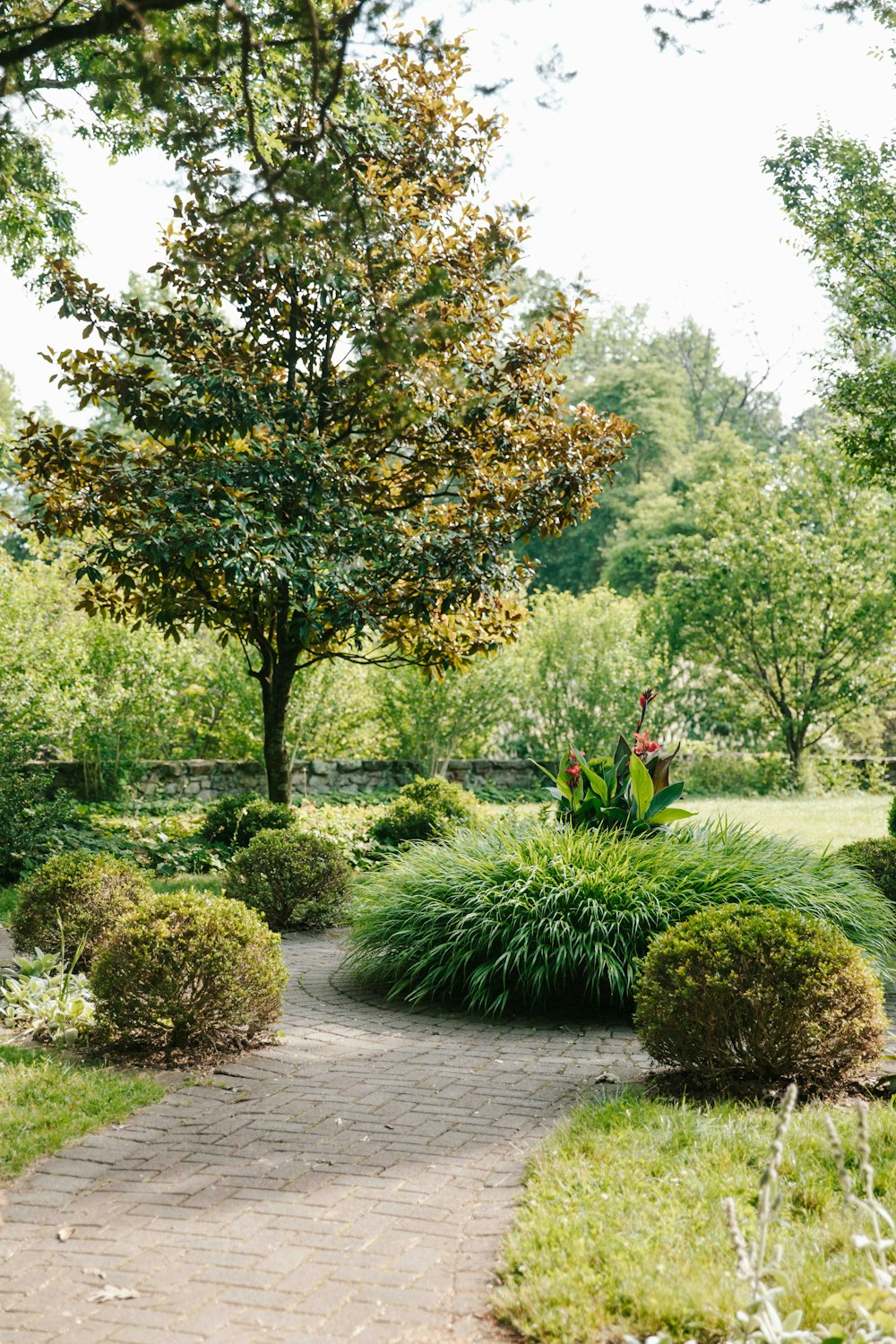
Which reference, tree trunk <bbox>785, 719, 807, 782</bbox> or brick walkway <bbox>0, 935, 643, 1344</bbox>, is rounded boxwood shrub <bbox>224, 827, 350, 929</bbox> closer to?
brick walkway <bbox>0, 935, 643, 1344</bbox>

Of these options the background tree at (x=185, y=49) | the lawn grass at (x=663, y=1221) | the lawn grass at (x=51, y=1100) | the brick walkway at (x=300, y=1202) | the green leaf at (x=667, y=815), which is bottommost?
the brick walkway at (x=300, y=1202)

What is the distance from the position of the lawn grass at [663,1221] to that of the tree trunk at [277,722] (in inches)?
235

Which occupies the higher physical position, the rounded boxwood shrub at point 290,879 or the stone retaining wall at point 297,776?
the stone retaining wall at point 297,776

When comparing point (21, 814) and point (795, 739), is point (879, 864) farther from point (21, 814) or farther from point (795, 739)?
point (795, 739)

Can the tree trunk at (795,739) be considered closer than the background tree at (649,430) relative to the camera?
Yes

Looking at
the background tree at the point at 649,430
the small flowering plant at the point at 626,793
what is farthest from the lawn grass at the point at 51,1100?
the background tree at the point at 649,430

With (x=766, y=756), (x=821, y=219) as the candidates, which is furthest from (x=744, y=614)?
(x=821, y=219)

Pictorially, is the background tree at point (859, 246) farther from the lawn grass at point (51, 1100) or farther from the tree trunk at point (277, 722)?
the lawn grass at point (51, 1100)

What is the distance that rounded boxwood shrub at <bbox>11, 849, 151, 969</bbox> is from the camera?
21.3ft

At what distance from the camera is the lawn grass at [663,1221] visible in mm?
2645

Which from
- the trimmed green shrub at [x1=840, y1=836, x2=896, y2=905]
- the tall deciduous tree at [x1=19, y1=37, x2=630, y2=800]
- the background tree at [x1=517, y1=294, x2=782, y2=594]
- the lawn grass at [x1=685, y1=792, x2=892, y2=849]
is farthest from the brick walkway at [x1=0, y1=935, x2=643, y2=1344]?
the background tree at [x1=517, y1=294, x2=782, y2=594]

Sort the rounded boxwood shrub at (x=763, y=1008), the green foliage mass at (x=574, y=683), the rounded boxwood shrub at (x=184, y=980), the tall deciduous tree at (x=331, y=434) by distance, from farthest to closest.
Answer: the green foliage mass at (x=574, y=683) → the tall deciduous tree at (x=331, y=434) → the rounded boxwood shrub at (x=184, y=980) → the rounded boxwood shrub at (x=763, y=1008)

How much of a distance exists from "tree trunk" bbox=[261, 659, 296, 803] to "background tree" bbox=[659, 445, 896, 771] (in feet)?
36.5

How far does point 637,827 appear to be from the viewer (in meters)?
7.14
